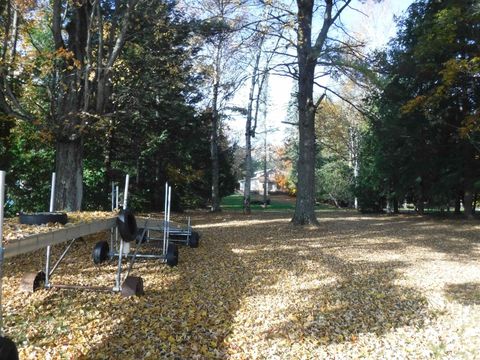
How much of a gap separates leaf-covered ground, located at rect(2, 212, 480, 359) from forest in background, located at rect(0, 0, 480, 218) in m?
4.05

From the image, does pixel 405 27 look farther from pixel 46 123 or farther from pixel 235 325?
pixel 235 325

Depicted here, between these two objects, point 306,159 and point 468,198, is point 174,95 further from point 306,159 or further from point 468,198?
point 468,198

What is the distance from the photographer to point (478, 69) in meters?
13.7

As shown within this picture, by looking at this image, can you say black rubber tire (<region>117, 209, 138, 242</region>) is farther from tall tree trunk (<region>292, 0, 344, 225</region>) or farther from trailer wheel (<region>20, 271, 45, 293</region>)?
tall tree trunk (<region>292, 0, 344, 225</region>)

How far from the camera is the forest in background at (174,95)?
993 cm

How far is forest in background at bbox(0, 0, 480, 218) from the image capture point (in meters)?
9.93

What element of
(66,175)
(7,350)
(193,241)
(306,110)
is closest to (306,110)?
(306,110)

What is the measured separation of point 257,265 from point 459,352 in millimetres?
4259

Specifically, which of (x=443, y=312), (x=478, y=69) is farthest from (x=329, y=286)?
(x=478, y=69)

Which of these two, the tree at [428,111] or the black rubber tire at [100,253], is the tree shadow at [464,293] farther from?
the tree at [428,111]

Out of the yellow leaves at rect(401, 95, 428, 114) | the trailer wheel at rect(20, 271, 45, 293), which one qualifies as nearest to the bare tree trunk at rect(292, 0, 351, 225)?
the yellow leaves at rect(401, 95, 428, 114)

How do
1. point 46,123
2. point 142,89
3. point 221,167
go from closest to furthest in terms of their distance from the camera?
point 46,123
point 142,89
point 221,167

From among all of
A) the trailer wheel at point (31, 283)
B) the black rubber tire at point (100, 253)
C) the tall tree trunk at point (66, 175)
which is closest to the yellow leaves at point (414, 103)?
the tall tree trunk at point (66, 175)

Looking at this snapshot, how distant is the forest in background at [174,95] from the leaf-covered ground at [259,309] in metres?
4.05
